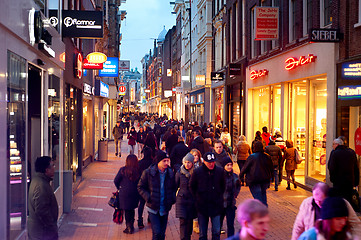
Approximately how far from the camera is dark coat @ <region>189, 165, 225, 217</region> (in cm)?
700

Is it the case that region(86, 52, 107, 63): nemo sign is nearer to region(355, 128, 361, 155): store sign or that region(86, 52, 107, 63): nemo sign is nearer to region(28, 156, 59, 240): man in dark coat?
region(355, 128, 361, 155): store sign

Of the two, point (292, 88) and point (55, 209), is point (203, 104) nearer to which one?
point (292, 88)

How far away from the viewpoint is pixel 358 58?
1132cm

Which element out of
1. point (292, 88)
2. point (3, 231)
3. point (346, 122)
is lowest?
point (3, 231)

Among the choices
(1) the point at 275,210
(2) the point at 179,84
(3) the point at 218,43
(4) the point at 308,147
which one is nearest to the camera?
(1) the point at 275,210

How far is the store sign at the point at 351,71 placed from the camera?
11.4 m

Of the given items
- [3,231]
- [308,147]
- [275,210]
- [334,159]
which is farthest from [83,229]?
[308,147]

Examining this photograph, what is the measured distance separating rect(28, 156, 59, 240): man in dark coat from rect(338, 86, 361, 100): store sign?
854 centimetres

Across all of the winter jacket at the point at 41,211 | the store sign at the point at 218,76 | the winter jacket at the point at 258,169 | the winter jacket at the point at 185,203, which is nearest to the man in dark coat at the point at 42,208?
the winter jacket at the point at 41,211

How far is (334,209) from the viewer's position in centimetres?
376

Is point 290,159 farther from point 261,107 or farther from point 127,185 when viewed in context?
point 261,107

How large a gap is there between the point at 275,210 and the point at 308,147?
14.3 ft

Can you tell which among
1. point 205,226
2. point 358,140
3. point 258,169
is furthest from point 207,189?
point 358,140

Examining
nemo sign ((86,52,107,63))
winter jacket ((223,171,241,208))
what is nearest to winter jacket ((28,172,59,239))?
winter jacket ((223,171,241,208))
